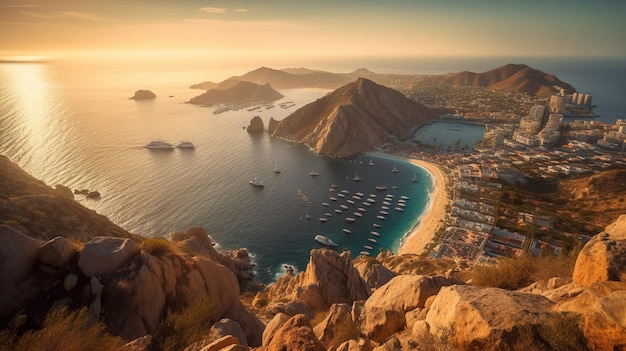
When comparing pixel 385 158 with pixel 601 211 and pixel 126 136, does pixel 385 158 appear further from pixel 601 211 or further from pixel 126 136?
pixel 126 136

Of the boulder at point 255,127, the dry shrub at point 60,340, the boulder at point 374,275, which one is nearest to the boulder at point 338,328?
the dry shrub at point 60,340

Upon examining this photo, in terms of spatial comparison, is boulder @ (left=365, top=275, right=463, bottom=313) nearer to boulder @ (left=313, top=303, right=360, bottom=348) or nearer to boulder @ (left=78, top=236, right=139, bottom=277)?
boulder @ (left=313, top=303, right=360, bottom=348)

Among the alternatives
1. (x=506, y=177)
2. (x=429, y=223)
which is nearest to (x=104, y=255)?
(x=429, y=223)

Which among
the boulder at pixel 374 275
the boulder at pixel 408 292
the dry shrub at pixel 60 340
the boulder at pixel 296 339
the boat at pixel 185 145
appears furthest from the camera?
the boat at pixel 185 145

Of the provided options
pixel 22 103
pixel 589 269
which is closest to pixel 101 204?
pixel 589 269

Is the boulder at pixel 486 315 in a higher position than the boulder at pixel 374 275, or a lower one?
higher

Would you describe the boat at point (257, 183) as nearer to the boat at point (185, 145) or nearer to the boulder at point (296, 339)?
the boat at point (185, 145)

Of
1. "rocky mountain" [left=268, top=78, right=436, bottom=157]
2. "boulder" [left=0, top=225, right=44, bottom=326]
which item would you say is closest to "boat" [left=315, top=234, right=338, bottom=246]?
"boulder" [left=0, top=225, right=44, bottom=326]
